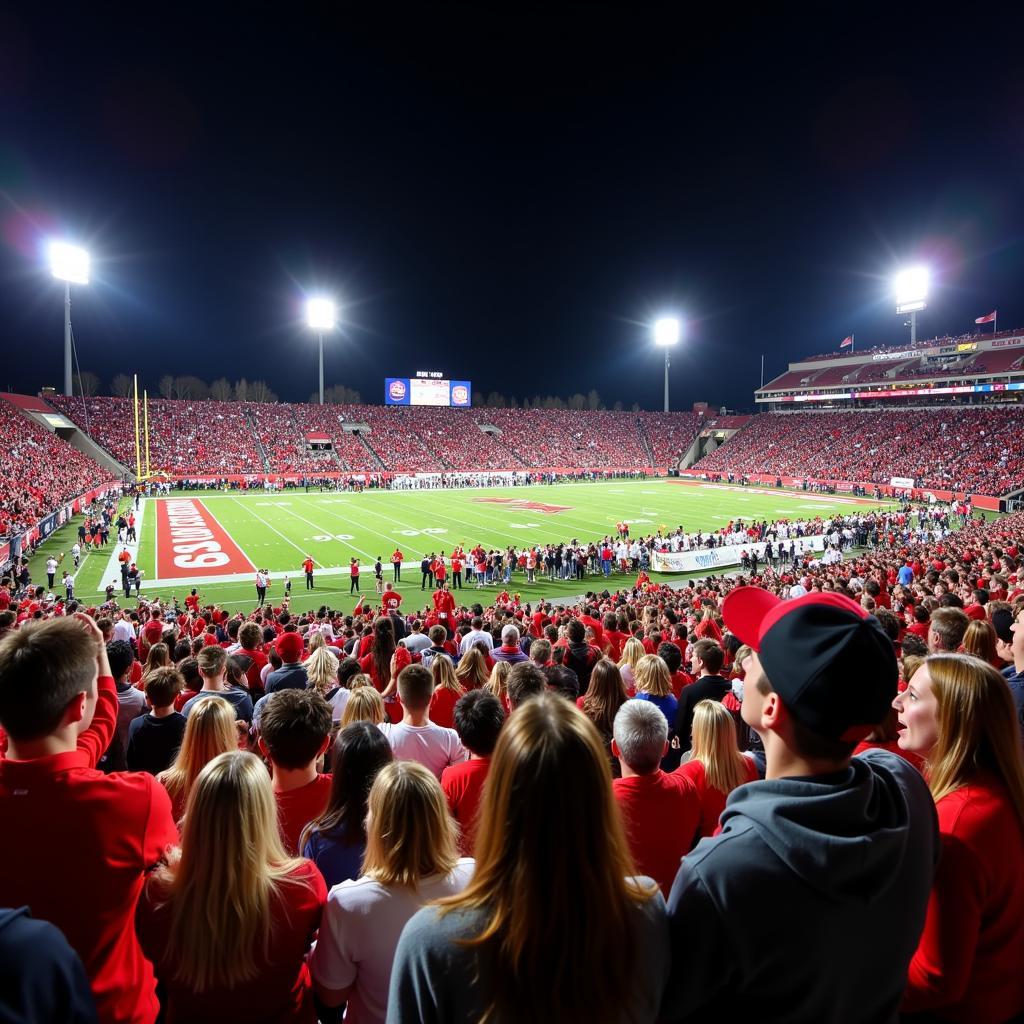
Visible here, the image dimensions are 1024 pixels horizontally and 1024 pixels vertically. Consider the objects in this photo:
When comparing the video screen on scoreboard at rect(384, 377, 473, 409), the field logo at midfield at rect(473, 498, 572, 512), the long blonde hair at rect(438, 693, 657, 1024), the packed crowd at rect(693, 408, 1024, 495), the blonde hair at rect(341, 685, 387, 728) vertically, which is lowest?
the blonde hair at rect(341, 685, 387, 728)

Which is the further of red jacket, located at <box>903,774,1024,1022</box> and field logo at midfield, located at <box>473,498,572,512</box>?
field logo at midfield, located at <box>473,498,572,512</box>

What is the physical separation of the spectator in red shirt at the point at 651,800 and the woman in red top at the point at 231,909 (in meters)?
1.47

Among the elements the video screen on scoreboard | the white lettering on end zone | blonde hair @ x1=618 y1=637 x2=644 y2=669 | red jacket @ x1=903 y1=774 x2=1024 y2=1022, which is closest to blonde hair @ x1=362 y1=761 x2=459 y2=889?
red jacket @ x1=903 y1=774 x2=1024 y2=1022

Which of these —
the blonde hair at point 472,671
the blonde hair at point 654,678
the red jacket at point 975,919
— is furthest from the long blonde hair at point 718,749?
the blonde hair at point 472,671

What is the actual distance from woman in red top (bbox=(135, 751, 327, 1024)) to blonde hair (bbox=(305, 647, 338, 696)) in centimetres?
446

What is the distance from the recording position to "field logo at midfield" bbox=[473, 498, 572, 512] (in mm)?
44219

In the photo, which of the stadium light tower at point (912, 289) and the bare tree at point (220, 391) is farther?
the bare tree at point (220, 391)

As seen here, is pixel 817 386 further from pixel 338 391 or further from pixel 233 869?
pixel 233 869

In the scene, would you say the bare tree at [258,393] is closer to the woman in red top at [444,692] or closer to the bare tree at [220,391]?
the bare tree at [220,391]

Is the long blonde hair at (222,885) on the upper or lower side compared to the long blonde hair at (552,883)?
lower

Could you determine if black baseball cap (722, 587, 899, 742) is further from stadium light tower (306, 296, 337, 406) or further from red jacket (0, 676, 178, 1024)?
stadium light tower (306, 296, 337, 406)

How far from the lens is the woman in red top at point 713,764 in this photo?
145 inches

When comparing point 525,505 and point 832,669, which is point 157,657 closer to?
point 832,669

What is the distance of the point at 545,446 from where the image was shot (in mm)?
82688
